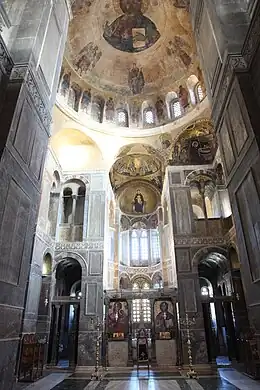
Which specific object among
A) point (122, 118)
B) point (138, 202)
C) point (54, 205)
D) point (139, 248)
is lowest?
point (139, 248)

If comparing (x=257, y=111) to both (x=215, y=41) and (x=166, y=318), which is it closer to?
(x=215, y=41)

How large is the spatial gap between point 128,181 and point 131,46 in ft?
36.9

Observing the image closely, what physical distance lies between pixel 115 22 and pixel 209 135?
10139 millimetres

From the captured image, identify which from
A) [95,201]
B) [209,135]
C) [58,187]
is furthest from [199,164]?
[58,187]

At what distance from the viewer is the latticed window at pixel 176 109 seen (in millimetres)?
20413

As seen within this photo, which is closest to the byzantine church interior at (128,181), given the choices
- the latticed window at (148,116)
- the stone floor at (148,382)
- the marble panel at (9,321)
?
the marble panel at (9,321)

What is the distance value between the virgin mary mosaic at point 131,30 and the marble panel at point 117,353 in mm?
19045

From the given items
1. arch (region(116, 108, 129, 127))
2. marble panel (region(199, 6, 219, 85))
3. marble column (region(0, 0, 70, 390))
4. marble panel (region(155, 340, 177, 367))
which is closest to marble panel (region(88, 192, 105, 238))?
arch (region(116, 108, 129, 127))

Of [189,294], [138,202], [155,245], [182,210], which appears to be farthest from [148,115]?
[189,294]

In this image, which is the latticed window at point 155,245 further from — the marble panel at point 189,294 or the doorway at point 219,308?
the marble panel at point 189,294

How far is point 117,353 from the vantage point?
14.3 meters

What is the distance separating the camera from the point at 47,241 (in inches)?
634

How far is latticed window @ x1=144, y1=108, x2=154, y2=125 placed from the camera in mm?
21500

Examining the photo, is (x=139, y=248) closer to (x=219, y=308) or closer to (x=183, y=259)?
(x=219, y=308)
